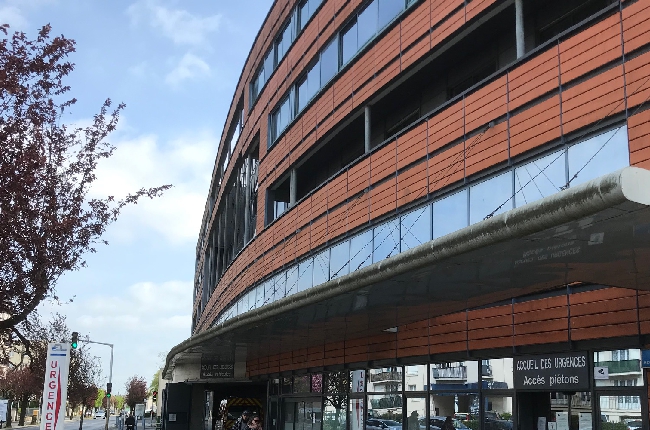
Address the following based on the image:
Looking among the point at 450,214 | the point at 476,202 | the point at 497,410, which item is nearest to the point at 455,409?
the point at 497,410

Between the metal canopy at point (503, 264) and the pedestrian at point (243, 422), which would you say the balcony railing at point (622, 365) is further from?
the pedestrian at point (243, 422)

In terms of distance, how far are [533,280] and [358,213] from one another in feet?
26.9

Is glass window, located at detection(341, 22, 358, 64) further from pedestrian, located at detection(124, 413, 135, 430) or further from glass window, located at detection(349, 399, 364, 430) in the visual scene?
pedestrian, located at detection(124, 413, 135, 430)

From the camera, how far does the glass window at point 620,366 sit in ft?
34.6

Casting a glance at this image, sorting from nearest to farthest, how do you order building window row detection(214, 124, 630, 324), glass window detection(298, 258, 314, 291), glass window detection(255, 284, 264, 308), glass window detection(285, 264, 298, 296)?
1. building window row detection(214, 124, 630, 324)
2. glass window detection(298, 258, 314, 291)
3. glass window detection(285, 264, 298, 296)
4. glass window detection(255, 284, 264, 308)

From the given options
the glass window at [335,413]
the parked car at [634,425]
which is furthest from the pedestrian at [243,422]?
the parked car at [634,425]

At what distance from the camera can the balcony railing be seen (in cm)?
1055

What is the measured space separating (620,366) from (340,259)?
8.86 metres

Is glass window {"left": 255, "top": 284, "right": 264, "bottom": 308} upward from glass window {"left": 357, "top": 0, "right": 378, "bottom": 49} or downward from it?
downward

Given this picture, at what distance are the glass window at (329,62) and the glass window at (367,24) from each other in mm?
1486

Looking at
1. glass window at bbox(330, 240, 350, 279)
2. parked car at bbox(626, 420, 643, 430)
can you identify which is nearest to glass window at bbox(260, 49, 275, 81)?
glass window at bbox(330, 240, 350, 279)

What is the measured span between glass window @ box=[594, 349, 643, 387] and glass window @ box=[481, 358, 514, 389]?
203cm

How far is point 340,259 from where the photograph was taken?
61.5ft

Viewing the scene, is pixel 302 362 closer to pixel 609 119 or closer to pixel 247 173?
pixel 247 173
